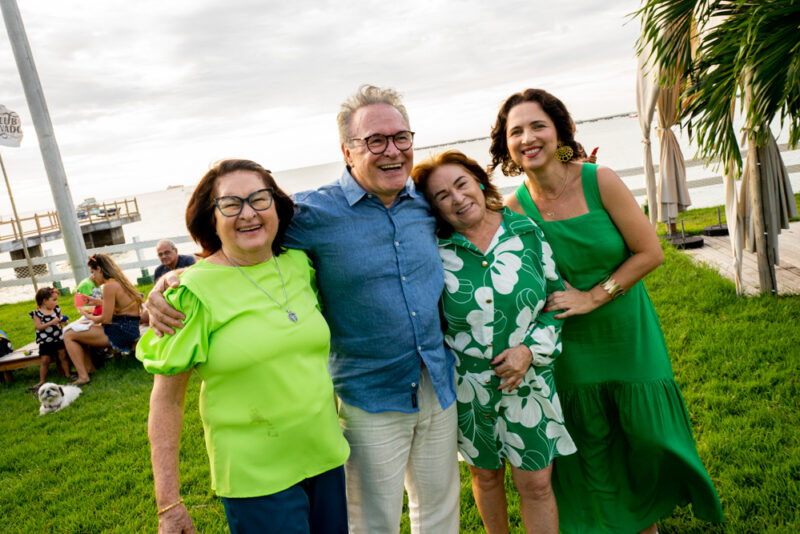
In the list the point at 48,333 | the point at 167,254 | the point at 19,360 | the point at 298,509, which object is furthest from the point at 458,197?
the point at 19,360

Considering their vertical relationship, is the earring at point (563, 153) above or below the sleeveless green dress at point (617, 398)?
above

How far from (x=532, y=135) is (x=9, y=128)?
32.9 feet

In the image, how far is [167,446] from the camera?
6.09 feet

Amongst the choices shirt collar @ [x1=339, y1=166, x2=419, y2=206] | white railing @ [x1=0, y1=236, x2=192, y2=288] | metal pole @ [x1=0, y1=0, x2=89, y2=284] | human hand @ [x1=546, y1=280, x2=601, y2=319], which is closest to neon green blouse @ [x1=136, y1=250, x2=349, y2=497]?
shirt collar @ [x1=339, y1=166, x2=419, y2=206]

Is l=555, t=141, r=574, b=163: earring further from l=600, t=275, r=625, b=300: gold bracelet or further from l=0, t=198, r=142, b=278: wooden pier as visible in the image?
l=0, t=198, r=142, b=278: wooden pier

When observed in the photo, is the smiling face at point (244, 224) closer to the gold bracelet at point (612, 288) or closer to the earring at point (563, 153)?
the earring at point (563, 153)

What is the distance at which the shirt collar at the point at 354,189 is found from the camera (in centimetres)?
238

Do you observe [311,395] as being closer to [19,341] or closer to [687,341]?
[687,341]

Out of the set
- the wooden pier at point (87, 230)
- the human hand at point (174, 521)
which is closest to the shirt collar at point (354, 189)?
the human hand at point (174, 521)

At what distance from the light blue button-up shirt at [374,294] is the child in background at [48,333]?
7.39 meters

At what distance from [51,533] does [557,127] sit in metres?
4.46

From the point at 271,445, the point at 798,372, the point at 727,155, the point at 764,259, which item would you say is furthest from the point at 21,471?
the point at 764,259

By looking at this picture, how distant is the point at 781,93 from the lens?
4051 millimetres

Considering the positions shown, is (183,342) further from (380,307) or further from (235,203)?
(380,307)
